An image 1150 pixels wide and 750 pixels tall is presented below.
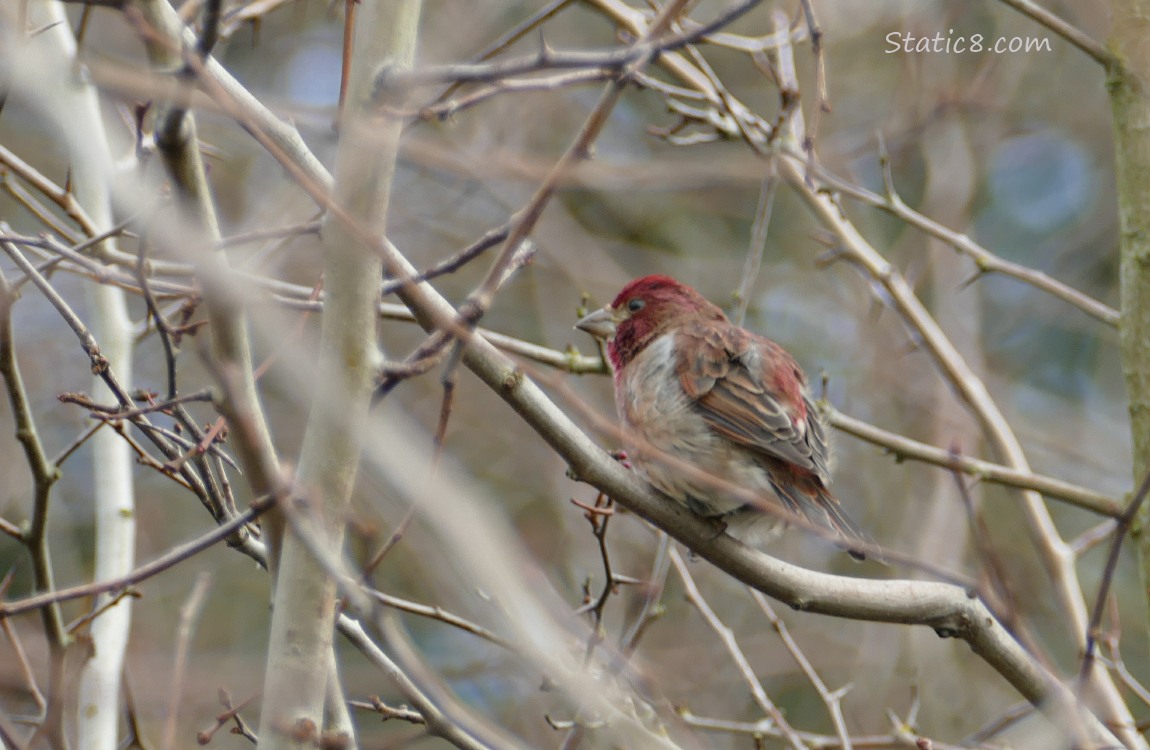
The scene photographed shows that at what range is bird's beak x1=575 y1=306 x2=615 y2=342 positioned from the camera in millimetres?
5395

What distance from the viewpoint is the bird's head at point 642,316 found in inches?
208

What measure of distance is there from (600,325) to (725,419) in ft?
3.53

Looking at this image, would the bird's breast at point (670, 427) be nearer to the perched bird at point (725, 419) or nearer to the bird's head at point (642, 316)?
→ the perched bird at point (725, 419)

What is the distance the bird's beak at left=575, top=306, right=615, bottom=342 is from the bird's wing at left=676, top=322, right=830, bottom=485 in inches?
17.8

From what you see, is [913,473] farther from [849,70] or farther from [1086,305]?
[1086,305]

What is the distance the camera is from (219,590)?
11.1 m

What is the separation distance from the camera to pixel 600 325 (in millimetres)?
5434

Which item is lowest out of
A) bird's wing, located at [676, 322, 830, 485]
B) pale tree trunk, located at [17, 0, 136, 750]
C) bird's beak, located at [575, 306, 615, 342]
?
pale tree trunk, located at [17, 0, 136, 750]

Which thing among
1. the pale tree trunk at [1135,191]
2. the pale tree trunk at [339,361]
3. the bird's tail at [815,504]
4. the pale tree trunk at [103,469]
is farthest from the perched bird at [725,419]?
the pale tree trunk at [103,469]

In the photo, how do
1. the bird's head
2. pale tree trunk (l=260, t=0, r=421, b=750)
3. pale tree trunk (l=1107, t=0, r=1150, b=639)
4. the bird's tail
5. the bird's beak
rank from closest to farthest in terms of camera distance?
pale tree trunk (l=260, t=0, r=421, b=750) → the bird's tail → pale tree trunk (l=1107, t=0, r=1150, b=639) → the bird's head → the bird's beak

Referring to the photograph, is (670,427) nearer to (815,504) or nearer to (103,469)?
(815,504)

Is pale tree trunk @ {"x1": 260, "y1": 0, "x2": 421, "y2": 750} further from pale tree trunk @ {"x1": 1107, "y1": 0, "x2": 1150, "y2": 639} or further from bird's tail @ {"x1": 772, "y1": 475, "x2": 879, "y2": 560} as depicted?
pale tree trunk @ {"x1": 1107, "y1": 0, "x2": 1150, "y2": 639}

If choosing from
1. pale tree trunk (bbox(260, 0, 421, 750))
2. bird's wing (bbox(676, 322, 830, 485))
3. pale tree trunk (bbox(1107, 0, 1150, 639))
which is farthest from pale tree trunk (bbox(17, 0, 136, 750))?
pale tree trunk (bbox(1107, 0, 1150, 639))

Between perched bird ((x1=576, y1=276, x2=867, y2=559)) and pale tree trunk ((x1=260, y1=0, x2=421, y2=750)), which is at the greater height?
perched bird ((x1=576, y1=276, x2=867, y2=559))
